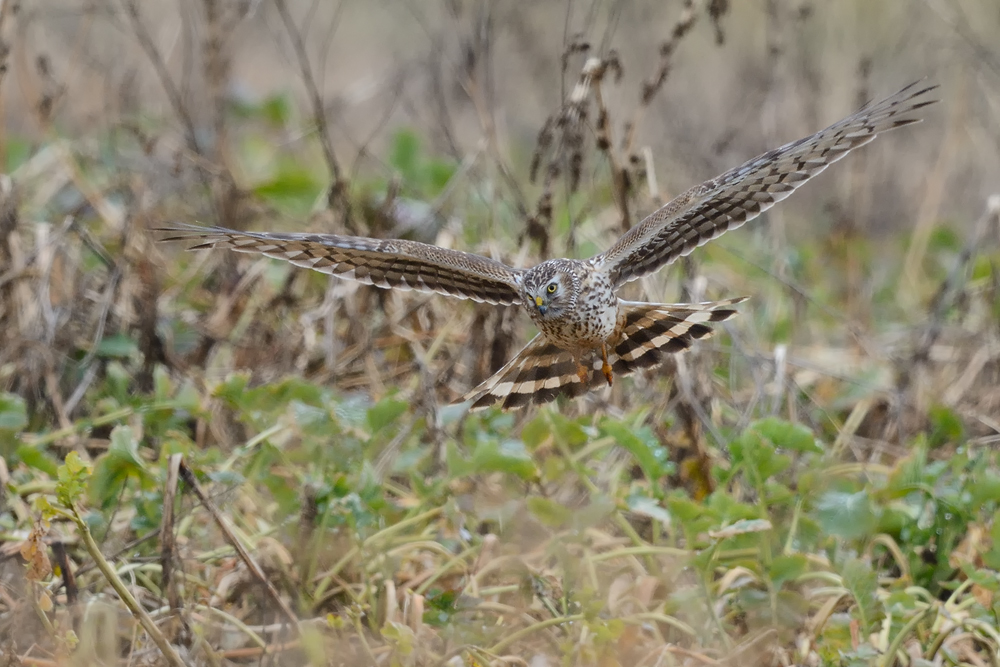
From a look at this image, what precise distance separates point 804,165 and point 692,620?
68.2 inches

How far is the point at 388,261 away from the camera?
452 centimetres

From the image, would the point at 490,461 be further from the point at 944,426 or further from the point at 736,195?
the point at 944,426

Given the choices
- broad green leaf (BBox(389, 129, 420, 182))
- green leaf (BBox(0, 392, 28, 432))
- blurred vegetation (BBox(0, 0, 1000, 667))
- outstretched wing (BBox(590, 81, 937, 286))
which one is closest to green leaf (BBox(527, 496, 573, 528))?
blurred vegetation (BBox(0, 0, 1000, 667))

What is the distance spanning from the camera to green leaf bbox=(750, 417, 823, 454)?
4004mm

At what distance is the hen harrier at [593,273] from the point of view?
410 cm

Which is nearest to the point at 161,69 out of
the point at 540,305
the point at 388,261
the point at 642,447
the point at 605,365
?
the point at 388,261

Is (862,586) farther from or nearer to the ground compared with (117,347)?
nearer to the ground

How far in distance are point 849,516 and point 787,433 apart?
0.35 meters

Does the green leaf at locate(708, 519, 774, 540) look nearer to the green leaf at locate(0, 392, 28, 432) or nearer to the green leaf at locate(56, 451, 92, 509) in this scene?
the green leaf at locate(56, 451, 92, 509)

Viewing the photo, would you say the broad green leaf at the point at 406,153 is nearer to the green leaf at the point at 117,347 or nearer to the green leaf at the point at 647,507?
the green leaf at the point at 117,347

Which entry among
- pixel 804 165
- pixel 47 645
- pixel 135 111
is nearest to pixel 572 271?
pixel 804 165

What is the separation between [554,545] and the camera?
12.3 feet

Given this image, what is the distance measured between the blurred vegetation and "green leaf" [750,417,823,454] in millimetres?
16

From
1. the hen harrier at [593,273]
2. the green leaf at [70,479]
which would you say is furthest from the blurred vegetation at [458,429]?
the hen harrier at [593,273]
